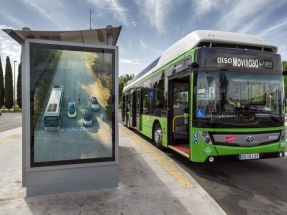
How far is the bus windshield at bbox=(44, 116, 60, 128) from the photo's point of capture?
131 inches

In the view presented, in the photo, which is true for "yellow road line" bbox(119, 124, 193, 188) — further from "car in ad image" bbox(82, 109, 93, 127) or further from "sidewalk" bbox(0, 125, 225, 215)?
"car in ad image" bbox(82, 109, 93, 127)

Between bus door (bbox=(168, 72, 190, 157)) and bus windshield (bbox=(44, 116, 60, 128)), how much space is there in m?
3.55

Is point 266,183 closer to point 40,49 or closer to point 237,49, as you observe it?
point 237,49

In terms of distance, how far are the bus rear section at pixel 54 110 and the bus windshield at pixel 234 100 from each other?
2817 mm

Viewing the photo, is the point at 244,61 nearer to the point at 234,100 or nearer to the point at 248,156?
the point at 234,100

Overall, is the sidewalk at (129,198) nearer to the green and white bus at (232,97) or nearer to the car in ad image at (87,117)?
the green and white bus at (232,97)

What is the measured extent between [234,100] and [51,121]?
12.5ft

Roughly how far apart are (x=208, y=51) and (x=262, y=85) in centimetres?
158

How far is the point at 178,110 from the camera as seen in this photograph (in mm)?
6480

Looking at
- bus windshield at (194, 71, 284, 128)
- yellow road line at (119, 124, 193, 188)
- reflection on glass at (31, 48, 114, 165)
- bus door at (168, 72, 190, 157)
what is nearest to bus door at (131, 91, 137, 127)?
bus door at (168, 72, 190, 157)

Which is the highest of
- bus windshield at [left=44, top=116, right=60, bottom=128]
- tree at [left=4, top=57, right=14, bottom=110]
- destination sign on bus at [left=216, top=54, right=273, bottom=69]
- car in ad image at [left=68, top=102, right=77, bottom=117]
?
tree at [left=4, top=57, right=14, bottom=110]

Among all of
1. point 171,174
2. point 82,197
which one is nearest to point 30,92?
point 82,197

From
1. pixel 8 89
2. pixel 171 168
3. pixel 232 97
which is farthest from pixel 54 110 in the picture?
pixel 8 89

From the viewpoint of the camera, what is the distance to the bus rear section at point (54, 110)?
3336 millimetres
